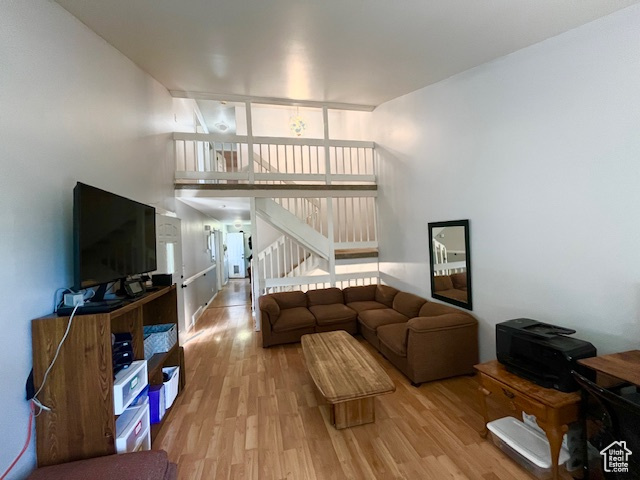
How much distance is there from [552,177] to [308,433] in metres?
2.86

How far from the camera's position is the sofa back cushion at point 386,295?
4.14 meters

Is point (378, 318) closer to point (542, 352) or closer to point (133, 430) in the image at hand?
point (542, 352)

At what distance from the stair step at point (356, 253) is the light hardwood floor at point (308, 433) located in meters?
2.12

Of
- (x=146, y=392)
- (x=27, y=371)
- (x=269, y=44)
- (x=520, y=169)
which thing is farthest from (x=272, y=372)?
(x=269, y=44)

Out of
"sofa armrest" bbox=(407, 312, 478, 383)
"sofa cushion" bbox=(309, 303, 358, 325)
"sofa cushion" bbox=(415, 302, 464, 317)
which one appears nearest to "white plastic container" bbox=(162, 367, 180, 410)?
"sofa cushion" bbox=(309, 303, 358, 325)

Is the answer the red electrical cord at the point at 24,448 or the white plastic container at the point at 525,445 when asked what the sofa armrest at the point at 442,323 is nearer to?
the white plastic container at the point at 525,445

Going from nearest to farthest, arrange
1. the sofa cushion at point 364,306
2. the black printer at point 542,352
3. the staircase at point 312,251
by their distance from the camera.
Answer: the black printer at point 542,352, the sofa cushion at point 364,306, the staircase at point 312,251

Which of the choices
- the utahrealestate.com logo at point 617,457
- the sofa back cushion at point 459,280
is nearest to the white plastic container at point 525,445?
the utahrealestate.com logo at point 617,457

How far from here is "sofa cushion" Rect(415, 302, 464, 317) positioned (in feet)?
9.94

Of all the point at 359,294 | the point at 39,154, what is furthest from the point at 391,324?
the point at 39,154

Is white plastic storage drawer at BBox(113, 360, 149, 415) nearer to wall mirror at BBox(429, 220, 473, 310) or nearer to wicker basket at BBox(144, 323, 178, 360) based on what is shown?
wicker basket at BBox(144, 323, 178, 360)

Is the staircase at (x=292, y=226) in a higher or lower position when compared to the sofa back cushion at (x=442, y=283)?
higher

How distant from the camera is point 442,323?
2.73 m

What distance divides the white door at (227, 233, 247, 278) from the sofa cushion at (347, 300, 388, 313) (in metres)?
7.19
